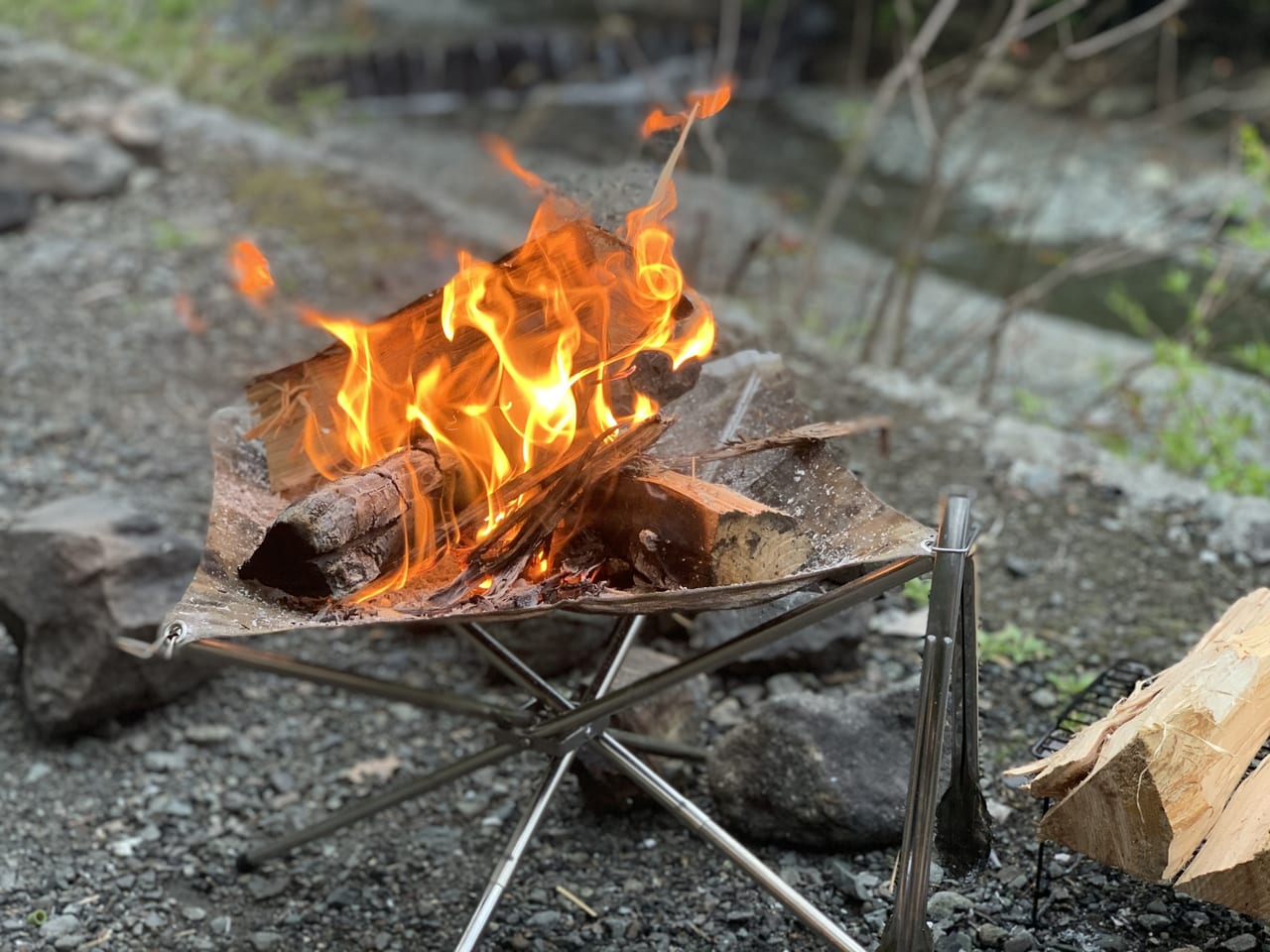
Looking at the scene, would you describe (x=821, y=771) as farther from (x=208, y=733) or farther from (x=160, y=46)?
(x=160, y=46)

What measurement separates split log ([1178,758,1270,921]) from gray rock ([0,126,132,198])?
5.50 meters

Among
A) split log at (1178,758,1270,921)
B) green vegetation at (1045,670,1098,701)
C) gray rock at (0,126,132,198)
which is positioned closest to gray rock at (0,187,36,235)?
gray rock at (0,126,132,198)

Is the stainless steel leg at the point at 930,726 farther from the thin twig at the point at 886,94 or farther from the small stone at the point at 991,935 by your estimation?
the thin twig at the point at 886,94

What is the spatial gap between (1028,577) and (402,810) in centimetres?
170

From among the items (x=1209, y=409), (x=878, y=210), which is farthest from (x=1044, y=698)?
(x=878, y=210)

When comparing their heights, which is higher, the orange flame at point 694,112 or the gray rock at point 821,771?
the orange flame at point 694,112

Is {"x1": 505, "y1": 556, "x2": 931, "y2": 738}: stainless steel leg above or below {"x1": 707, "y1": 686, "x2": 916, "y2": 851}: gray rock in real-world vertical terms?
above

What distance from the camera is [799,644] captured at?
2953 millimetres

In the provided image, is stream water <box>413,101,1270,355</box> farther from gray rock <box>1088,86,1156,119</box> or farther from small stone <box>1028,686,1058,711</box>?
small stone <box>1028,686,1058,711</box>

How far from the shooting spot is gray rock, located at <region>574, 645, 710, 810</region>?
99.7 inches

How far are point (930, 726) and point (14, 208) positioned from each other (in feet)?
16.4

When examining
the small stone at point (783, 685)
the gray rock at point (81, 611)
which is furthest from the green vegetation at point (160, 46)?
the small stone at point (783, 685)

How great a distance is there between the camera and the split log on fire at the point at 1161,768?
1.78 metres

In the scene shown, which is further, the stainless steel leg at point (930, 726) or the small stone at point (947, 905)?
the small stone at point (947, 905)
